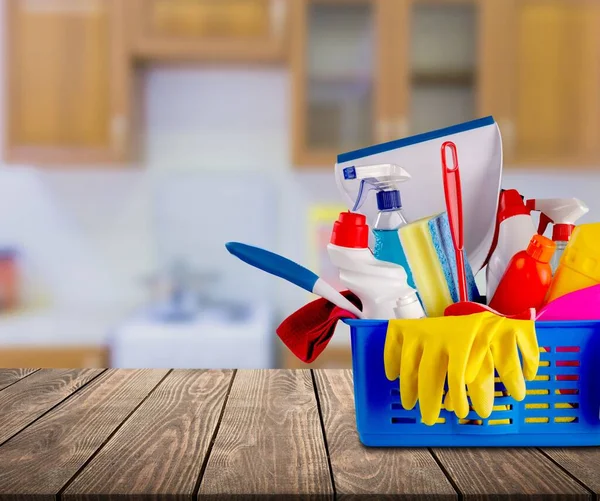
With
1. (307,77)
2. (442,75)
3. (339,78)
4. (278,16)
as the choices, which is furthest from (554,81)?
(278,16)

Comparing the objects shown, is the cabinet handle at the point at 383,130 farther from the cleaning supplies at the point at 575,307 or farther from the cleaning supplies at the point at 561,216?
the cleaning supplies at the point at 575,307

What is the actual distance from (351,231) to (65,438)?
394mm

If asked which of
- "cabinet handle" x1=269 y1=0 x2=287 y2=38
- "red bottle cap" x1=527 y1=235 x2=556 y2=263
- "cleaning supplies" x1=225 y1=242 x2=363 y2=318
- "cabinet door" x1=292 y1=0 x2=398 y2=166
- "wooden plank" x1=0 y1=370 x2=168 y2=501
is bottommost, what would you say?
"wooden plank" x1=0 y1=370 x2=168 y2=501

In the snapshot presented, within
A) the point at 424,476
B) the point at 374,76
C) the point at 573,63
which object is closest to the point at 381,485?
the point at 424,476

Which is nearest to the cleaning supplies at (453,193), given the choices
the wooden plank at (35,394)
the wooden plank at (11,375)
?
the wooden plank at (35,394)

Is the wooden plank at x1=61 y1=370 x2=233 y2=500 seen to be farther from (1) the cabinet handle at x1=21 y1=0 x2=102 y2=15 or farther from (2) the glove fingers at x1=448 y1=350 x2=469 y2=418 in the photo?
(1) the cabinet handle at x1=21 y1=0 x2=102 y2=15

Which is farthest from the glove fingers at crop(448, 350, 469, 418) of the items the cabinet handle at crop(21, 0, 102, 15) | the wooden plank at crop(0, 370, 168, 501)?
the cabinet handle at crop(21, 0, 102, 15)

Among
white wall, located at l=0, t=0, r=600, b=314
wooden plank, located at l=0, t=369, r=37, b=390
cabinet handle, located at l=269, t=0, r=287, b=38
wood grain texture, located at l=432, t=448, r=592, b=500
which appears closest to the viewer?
wood grain texture, located at l=432, t=448, r=592, b=500

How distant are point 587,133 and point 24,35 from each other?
7.27 feet

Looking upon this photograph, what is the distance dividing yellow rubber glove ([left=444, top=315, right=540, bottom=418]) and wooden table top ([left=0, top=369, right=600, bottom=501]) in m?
0.07

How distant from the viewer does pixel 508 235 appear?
82 cm

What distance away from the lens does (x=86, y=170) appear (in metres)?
2.91

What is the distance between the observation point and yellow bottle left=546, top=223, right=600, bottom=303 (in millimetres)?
728

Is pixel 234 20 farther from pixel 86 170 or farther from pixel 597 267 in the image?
pixel 597 267
